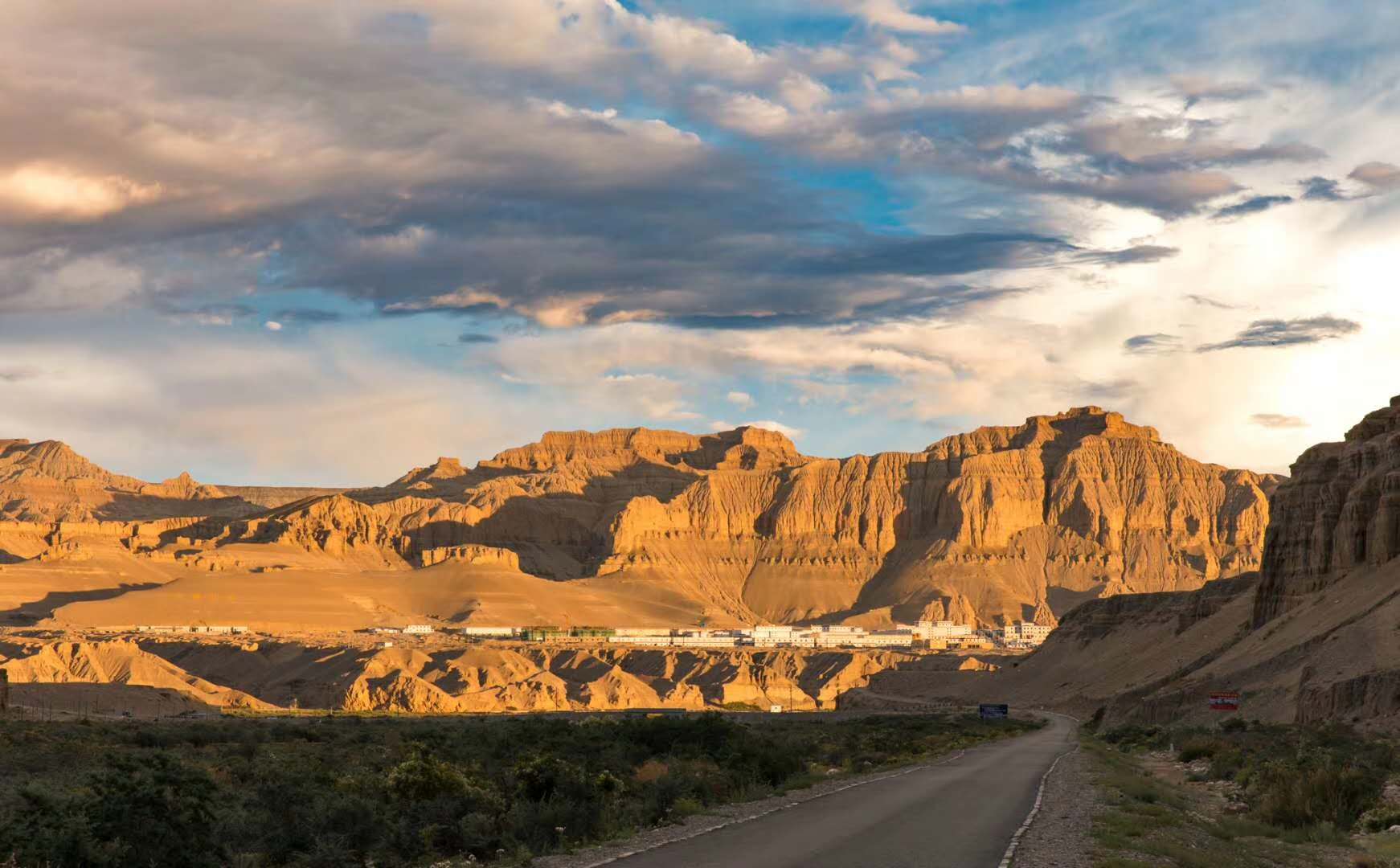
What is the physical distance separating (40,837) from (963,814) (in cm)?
1720

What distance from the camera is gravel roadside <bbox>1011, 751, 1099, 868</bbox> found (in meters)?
23.4

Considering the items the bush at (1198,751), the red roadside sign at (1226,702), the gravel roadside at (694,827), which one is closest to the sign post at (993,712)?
the red roadside sign at (1226,702)

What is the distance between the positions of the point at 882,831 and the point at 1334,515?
94.0 m

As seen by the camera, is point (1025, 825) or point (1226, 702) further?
point (1226, 702)

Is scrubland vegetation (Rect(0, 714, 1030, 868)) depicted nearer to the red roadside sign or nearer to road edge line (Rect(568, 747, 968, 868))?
road edge line (Rect(568, 747, 968, 868))

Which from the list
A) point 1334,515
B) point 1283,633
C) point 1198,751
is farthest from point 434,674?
point 1198,751

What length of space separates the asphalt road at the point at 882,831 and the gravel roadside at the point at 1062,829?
450mm

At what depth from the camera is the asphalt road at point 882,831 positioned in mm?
22922

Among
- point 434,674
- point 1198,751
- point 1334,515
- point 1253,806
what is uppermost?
point 1334,515

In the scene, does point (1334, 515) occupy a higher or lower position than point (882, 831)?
higher

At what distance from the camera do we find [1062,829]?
28031mm

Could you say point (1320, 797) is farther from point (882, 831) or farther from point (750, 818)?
point (750, 818)

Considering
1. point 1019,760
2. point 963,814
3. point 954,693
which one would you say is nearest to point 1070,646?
point 954,693

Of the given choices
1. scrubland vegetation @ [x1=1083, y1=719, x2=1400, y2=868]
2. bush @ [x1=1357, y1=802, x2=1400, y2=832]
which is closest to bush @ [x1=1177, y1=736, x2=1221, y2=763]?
scrubland vegetation @ [x1=1083, y1=719, x2=1400, y2=868]
